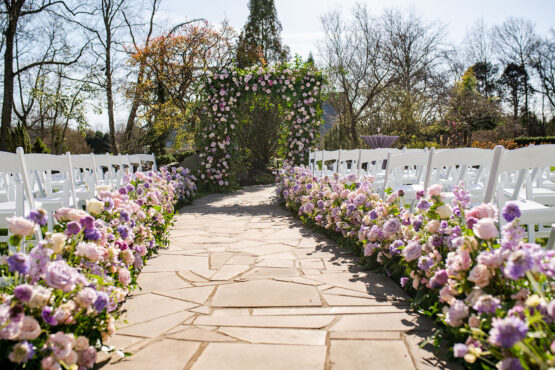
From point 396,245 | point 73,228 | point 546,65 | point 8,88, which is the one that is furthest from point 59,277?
point 546,65

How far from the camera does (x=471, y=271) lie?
1652 mm

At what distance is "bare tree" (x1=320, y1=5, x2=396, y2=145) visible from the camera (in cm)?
1917

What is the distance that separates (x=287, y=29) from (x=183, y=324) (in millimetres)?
24039

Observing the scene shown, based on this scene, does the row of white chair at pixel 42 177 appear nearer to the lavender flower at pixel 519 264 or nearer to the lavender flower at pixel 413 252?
the lavender flower at pixel 413 252

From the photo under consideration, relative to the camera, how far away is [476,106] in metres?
17.1

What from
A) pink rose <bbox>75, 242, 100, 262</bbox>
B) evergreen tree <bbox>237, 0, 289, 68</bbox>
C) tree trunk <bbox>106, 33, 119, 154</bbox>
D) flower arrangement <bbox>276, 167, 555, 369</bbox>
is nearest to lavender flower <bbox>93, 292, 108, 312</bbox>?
pink rose <bbox>75, 242, 100, 262</bbox>

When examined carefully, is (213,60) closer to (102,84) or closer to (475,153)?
(102,84)

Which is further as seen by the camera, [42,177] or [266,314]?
[42,177]

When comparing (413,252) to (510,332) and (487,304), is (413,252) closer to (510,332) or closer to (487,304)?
(487,304)

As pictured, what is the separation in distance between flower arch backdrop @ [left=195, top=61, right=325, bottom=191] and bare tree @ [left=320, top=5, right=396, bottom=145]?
931 centimetres

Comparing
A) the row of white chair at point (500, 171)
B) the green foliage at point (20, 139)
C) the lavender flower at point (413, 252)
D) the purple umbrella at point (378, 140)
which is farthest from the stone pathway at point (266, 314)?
the green foliage at point (20, 139)

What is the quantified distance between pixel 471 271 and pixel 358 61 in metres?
18.8

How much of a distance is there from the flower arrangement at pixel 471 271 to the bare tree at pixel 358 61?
16086 millimetres

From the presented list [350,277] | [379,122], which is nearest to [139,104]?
[379,122]
